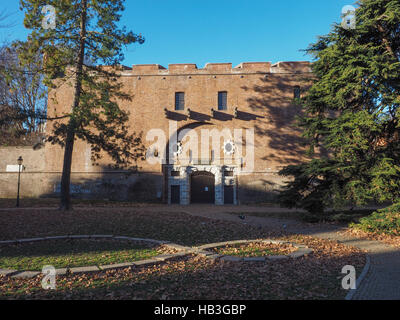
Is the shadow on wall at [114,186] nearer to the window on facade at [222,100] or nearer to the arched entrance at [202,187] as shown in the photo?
the arched entrance at [202,187]

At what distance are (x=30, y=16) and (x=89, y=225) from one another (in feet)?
33.4

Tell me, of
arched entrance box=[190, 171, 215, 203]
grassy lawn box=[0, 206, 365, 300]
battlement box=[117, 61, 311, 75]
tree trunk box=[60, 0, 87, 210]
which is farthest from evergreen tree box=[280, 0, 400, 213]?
arched entrance box=[190, 171, 215, 203]

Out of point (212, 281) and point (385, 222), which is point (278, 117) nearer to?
point (385, 222)

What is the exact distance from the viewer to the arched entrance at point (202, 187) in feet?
79.7

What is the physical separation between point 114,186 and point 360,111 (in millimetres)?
19233

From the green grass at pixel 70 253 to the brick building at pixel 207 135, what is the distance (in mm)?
15116

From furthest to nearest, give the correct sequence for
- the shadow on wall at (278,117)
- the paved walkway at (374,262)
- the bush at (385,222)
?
the shadow on wall at (278,117)
the bush at (385,222)
the paved walkway at (374,262)

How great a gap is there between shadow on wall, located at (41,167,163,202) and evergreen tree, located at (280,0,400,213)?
1335cm

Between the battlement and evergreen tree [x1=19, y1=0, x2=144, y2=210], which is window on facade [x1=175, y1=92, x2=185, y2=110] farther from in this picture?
evergreen tree [x1=19, y1=0, x2=144, y2=210]

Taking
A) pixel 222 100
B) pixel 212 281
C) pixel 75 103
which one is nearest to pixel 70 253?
pixel 212 281

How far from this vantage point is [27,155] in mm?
24688

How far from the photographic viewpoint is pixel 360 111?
10484mm

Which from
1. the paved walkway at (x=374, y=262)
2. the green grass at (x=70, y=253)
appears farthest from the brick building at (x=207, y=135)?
the green grass at (x=70, y=253)
